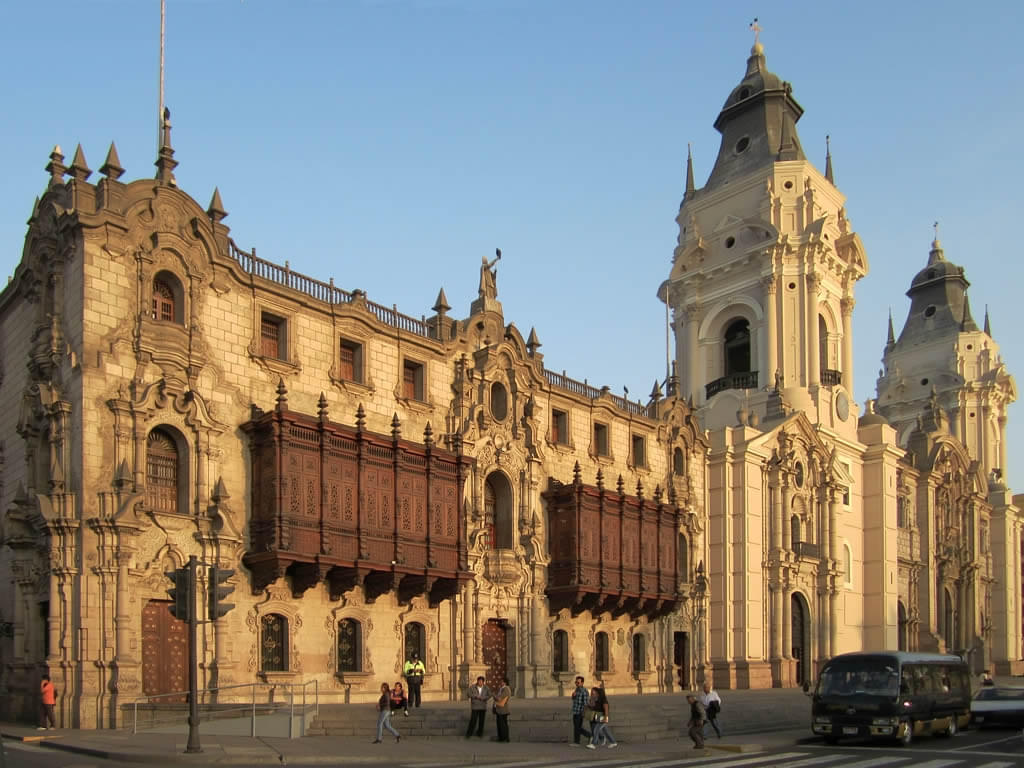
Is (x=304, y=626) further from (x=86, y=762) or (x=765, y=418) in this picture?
(x=765, y=418)

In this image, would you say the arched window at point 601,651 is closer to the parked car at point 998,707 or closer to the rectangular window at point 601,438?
the rectangular window at point 601,438

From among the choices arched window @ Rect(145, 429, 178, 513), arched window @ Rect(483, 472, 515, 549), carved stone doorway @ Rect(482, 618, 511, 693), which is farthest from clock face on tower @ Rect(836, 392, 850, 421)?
arched window @ Rect(145, 429, 178, 513)

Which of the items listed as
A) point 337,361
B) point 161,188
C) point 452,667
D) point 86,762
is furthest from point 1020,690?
point 161,188

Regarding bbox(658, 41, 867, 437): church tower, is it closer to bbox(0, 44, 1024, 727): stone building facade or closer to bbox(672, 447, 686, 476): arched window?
bbox(0, 44, 1024, 727): stone building facade

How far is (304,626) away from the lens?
32.6 m

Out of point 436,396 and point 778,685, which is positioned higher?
point 436,396

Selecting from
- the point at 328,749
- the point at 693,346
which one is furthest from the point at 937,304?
the point at 328,749

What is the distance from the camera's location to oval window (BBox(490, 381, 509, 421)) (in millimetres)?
40531

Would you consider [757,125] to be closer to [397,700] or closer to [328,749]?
[397,700]

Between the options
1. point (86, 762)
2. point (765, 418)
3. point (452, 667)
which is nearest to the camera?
point (86, 762)

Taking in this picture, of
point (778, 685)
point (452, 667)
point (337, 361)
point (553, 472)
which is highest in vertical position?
point (337, 361)

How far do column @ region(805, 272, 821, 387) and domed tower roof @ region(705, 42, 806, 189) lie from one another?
7.00 meters

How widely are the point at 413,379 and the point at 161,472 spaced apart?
10042 mm

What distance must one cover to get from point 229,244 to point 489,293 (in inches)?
446
